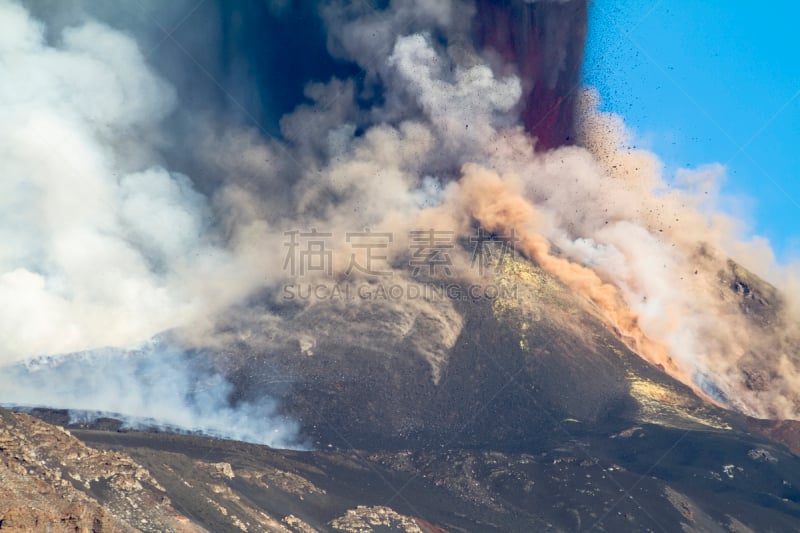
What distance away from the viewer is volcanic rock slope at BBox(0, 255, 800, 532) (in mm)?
26938

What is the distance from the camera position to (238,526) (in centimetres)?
2747

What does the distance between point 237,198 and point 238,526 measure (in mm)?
50115

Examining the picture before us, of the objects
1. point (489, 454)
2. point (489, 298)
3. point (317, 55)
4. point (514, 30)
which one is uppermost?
point (514, 30)

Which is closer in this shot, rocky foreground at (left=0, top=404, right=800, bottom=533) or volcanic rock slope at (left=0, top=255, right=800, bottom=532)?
rocky foreground at (left=0, top=404, right=800, bottom=533)

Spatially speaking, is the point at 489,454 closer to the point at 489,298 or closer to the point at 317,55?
the point at 489,298

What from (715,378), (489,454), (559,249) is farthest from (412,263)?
(715,378)

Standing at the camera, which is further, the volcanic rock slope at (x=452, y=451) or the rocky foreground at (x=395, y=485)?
the volcanic rock slope at (x=452, y=451)

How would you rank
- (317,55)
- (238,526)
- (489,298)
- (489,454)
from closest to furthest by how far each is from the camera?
(238,526), (489,454), (489,298), (317,55)

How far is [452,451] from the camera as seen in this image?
44750mm

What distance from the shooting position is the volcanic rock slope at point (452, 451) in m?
26.9

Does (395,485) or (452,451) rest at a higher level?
(452,451)

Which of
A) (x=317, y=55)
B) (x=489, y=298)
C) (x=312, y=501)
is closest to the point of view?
(x=312, y=501)

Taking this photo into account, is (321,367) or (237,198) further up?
(237,198)

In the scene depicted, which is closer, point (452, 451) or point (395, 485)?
point (395, 485)
